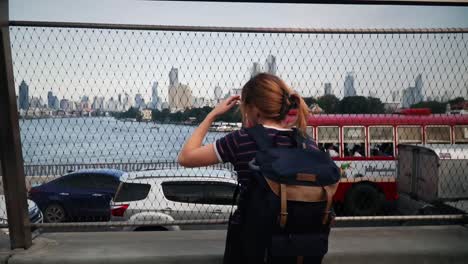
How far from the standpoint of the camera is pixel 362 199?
45.0 ft

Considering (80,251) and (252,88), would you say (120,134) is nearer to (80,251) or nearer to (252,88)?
(80,251)

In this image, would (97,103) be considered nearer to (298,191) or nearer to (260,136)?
(260,136)

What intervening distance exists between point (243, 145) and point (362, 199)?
12.2m

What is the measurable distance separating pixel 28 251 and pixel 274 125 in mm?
2167

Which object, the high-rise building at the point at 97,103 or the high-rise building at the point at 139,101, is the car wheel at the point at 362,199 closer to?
the high-rise building at the point at 139,101

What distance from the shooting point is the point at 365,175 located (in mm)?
13742

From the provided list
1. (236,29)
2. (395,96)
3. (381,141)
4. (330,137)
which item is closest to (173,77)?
(236,29)

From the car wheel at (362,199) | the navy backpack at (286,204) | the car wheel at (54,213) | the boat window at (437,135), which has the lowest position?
the car wheel at (362,199)

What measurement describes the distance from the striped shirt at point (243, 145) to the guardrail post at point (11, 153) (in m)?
1.63

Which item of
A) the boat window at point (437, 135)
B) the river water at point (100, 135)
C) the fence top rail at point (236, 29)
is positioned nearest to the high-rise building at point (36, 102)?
the river water at point (100, 135)

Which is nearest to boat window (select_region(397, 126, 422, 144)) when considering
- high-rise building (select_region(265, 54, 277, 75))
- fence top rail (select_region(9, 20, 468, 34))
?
fence top rail (select_region(9, 20, 468, 34))

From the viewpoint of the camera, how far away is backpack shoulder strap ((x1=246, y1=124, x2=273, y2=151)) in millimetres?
2223

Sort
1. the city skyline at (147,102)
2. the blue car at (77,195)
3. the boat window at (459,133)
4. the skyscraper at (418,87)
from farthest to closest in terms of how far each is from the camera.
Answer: the boat window at (459,133) < the blue car at (77,195) < the skyscraper at (418,87) < the city skyline at (147,102)

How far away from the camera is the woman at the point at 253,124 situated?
7.31ft
